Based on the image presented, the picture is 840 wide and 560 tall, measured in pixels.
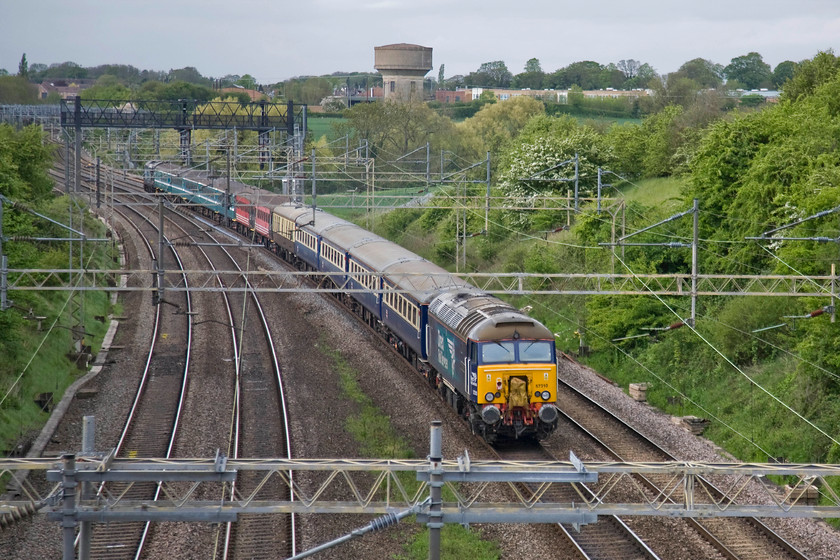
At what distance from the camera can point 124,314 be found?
37156mm

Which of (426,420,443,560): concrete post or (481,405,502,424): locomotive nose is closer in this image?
(426,420,443,560): concrete post

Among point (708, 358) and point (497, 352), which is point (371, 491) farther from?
point (708, 358)

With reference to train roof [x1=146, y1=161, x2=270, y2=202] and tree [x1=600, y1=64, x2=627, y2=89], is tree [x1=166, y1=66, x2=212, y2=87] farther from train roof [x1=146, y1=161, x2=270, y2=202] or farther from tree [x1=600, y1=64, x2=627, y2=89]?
train roof [x1=146, y1=161, x2=270, y2=202]

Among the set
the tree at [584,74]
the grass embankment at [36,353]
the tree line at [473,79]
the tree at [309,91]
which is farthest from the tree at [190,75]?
the grass embankment at [36,353]

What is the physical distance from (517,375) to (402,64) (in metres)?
115

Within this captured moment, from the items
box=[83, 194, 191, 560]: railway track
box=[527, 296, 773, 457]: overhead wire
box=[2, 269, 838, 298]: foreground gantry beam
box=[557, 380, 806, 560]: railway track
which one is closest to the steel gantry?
box=[83, 194, 191, 560]: railway track

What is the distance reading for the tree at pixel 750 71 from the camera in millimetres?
130000

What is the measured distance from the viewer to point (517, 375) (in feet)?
67.5

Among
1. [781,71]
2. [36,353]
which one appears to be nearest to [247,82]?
[781,71]

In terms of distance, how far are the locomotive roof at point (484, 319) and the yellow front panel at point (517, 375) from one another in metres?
0.66

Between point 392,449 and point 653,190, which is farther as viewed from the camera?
point 653,190

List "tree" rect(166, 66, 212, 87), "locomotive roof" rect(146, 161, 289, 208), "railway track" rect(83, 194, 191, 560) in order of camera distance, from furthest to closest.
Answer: "tree" rect(166, 66, 212, 87) → "locomotive roof" rect(146, 161, 289, 208) → "railway track" rect(83, 194, 191, 560)

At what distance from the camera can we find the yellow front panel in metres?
20.3

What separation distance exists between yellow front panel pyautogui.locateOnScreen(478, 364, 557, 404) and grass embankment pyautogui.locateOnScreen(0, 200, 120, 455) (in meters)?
10.2
